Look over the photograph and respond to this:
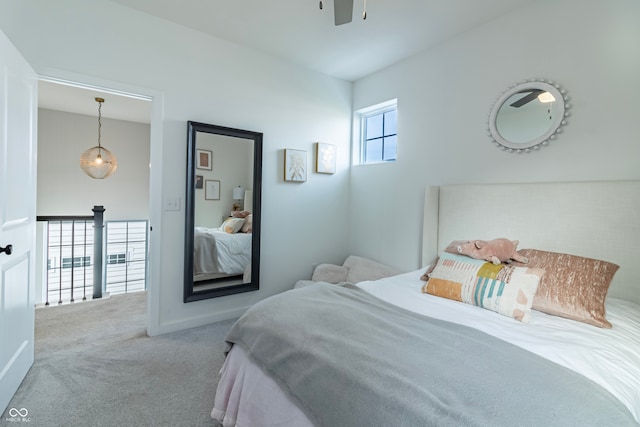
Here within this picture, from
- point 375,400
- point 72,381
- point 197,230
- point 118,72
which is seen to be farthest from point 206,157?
point 375,400

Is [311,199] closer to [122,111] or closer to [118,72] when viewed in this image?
[118,72]

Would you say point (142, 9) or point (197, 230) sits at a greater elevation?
point (142, 9)

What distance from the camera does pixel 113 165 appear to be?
4469 millimetres

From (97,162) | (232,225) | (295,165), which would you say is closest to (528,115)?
(295,165)

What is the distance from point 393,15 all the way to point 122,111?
13.9 feet

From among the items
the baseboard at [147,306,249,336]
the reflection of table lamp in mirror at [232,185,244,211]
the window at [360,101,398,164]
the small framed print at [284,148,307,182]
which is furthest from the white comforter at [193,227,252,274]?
the window at [360,101,398,164]

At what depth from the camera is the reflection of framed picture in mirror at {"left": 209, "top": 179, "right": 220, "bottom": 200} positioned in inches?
110

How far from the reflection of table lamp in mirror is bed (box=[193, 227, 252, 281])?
261 millimetres

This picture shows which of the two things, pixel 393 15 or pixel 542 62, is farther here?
pixel 393 15

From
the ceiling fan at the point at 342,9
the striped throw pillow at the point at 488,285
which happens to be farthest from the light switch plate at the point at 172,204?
the striped throw pillow at the point at 488,285

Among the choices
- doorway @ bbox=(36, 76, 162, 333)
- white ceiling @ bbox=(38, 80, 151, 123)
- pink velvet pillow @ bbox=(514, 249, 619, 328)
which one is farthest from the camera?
doorway @ bbox=(36, 76, 162, 333)

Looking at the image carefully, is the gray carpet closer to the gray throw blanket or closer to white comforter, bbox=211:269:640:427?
white comforter, bbox=211:269:640:427

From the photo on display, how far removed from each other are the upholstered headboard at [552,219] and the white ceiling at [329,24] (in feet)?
4.46

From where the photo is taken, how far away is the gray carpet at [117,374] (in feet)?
5.44
